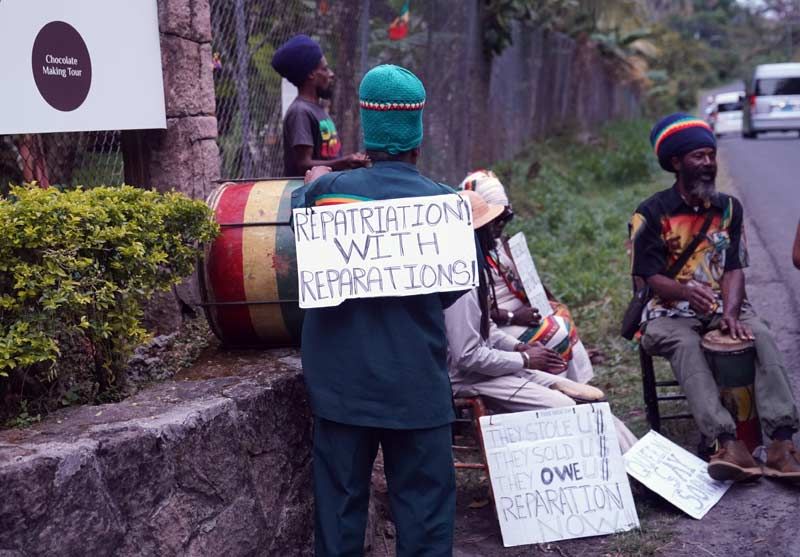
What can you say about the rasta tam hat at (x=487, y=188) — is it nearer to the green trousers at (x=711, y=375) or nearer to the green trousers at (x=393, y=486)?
the green trousers at (x=711, y=375)

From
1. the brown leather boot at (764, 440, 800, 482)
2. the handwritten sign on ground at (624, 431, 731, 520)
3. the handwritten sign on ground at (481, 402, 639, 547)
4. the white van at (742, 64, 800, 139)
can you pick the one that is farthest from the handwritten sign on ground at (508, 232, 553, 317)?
the white van at (742, 64, 800, 139)

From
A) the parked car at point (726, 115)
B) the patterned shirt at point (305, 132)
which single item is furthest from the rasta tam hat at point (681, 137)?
the parked car at point (726, 115)

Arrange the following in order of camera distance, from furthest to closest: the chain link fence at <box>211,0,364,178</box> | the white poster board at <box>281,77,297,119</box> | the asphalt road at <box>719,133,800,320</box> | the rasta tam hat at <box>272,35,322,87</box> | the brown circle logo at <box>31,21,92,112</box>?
the asphalt road at <box>719,133,800,320</box>
the white poster board at <box>281,77,297,119</box>
the chain link fence at <box>211,0,364,178</box>
the rasta tam hat at <box>272,35,322,87</box>
the brown circle logo at <box>31,21,92,112</box>

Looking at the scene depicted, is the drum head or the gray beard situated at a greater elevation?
the gray beard

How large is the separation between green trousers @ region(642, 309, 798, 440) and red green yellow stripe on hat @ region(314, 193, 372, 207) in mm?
2175

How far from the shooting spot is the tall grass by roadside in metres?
6.91

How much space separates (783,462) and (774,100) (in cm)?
2494

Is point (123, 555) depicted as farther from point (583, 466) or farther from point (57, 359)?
point (583, 466)

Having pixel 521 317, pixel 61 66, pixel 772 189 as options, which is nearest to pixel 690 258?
pixel 521 317

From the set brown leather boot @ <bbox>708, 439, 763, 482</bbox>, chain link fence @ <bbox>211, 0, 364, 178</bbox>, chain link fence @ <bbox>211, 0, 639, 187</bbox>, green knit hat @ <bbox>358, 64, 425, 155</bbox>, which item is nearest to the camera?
green knit hat @ <bbox>358, 64, 425, 155</bbox>

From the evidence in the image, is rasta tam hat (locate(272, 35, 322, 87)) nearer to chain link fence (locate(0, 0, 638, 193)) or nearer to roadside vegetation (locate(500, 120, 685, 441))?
chain link fence (locate(0, 0, 638, 193))

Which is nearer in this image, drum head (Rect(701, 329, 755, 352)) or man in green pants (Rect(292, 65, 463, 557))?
man in green pants (Rect(292, 65, 463, 557))

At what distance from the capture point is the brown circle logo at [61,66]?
13.2 feet

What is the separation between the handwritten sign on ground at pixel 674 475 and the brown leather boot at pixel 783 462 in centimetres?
20
